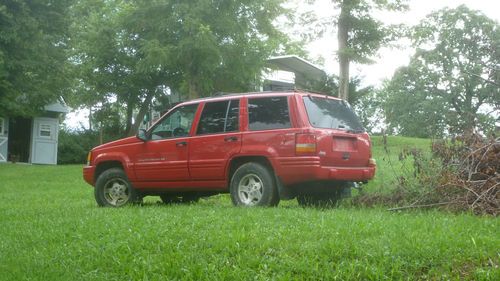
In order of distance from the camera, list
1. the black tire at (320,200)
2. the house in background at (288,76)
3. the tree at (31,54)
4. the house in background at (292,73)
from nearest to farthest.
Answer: the black tire at (320,200) < the tree at (31,54) < the house in background at (292,73) < the house in background at (288,76)

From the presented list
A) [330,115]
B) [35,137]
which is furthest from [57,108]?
[330,115]

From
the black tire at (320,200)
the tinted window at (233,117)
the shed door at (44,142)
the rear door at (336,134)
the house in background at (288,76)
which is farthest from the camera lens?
the house in background at (288,76)

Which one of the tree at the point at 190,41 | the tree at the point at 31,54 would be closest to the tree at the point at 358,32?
the tree at the point at 190,41

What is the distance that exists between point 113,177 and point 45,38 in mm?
16402

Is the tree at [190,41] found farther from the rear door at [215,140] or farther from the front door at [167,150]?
the rear door at [215,140]

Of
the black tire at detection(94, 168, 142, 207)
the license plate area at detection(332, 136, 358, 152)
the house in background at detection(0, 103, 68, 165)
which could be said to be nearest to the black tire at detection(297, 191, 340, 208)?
the license plate area at detection(332, 136, 358, 152)

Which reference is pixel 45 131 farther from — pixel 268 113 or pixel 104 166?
pixel 268 113

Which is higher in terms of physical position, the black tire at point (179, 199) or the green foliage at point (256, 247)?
the black tire at point (179, 199)

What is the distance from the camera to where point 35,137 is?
31.3 m

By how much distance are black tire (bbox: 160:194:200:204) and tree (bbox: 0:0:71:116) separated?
13.8 meters

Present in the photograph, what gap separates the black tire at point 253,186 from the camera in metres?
8.50

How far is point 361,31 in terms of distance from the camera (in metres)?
26.8

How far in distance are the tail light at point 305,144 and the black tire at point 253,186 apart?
2.13 ft

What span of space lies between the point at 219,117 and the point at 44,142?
79.9 ft
